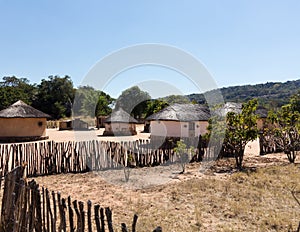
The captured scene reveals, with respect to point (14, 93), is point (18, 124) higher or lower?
lower

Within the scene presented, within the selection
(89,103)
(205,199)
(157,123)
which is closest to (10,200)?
(205,199)

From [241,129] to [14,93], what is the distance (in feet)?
143

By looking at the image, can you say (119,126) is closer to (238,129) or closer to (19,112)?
(19,112)

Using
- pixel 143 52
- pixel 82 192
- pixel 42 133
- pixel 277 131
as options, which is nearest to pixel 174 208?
pixel 82 192

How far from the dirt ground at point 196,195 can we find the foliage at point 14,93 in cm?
3869

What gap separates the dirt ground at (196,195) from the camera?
5.37 meters

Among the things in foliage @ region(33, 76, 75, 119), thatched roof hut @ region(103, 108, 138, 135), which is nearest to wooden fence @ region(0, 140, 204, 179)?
thatched roof hut @ region(103, 108, 138, 135)

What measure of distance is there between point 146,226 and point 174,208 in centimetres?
123

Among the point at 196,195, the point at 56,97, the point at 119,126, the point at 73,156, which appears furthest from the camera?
the point at 56,97

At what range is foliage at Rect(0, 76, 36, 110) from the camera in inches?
1672

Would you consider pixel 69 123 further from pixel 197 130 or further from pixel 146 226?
pixel 146 226

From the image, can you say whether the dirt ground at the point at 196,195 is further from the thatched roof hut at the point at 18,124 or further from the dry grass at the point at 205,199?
the thatched roof hut at the point at 18,124

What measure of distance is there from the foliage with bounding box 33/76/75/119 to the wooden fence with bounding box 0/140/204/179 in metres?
37.5

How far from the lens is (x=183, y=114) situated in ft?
70.6
